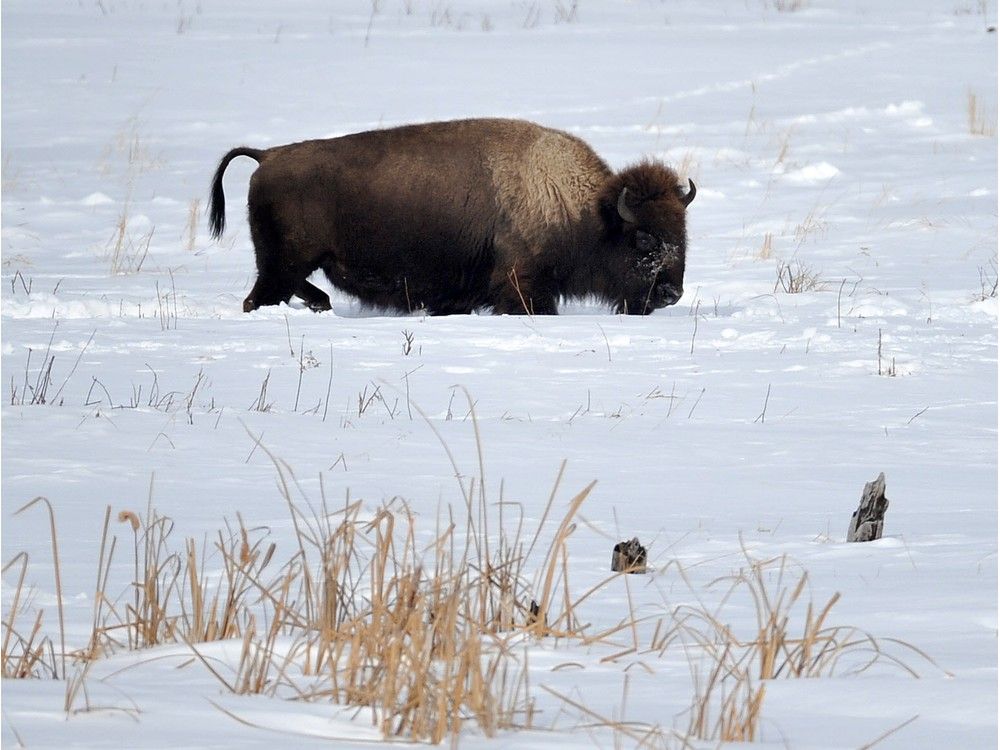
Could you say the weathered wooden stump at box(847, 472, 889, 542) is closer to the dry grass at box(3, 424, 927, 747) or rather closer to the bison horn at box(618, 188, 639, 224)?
the dry grass at box(3, 424, 927, 747)

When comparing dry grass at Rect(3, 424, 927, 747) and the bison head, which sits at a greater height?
the bison head

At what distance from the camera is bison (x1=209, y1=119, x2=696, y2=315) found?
30.8 feet

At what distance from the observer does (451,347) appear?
7410 mm

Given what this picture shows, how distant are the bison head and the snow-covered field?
0.22m

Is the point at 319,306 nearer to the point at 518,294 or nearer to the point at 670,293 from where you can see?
the point at 518,294

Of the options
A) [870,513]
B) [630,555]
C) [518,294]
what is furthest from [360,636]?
[518,294]

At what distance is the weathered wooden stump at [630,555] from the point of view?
122 inches

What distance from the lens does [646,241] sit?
9445 mm

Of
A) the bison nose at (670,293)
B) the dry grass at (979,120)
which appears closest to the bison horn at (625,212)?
the bison nose at (670,293)

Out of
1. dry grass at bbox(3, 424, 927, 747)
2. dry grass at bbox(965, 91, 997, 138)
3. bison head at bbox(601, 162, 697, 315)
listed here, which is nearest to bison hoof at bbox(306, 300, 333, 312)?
bison head at bbox(601, 162, 697, 315)

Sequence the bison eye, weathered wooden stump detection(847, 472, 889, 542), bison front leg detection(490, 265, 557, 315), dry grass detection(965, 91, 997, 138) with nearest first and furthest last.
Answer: weathered wooden stump detection(847, 472, 889, 542), bison front leg detection(490, 265, 557, 315), the bison eye, dry grass detection(965, 91, 997, 138)

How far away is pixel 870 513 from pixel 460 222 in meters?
6.15

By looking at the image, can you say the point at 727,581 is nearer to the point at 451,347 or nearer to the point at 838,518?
the point at 838,518

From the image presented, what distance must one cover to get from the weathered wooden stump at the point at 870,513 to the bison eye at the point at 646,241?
5.97 meters
